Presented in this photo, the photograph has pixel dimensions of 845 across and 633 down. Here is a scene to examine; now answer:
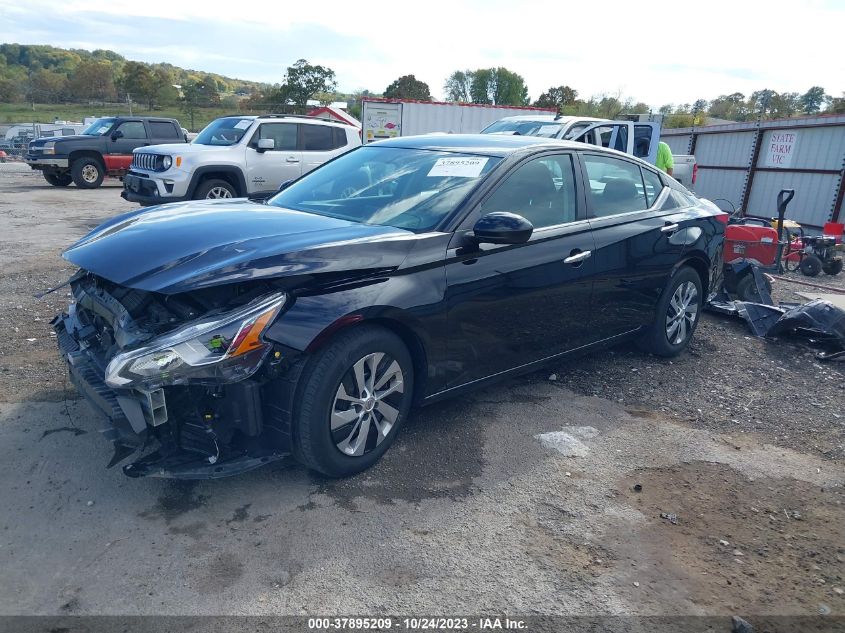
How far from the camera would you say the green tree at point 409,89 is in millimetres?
72062

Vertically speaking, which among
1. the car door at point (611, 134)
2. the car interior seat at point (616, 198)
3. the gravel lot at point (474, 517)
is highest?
the car door at point (611, 134)

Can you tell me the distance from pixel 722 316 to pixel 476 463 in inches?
171

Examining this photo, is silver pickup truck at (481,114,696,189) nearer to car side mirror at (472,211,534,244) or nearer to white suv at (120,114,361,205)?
white suv at (120,114,361,205)

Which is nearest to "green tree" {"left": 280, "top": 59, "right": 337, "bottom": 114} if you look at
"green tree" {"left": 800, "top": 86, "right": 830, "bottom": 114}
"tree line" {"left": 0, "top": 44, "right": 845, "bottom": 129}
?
"tree line" {"left": 0, "top": 44, "right": 845, "bottom": 129}

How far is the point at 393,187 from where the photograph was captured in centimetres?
411

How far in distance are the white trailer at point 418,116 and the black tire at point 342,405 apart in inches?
761

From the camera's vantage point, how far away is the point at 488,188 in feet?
12.7

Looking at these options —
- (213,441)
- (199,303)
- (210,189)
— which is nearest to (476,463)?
(213,441)

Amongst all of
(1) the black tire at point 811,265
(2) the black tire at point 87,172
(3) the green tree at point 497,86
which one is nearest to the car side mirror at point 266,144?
(1) the black tire at point 811,265

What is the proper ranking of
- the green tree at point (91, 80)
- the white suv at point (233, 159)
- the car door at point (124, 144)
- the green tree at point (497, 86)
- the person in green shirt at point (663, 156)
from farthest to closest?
the green tree at point (497, 86) → the green tree at point (91, 80) → the car door at point (124, 144) → the person in green shirt at point (663, 156) → the white suv at point (233, 159)

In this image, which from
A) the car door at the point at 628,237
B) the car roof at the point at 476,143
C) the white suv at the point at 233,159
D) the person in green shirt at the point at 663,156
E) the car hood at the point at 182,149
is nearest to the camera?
the car roof at the point at 476,143

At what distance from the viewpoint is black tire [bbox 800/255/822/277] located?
10.1 meters

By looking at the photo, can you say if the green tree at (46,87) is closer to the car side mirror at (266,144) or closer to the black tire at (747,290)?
the car side mirror at (266,144)

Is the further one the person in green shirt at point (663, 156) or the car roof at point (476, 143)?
the person in green shirt at point (663, 156)
